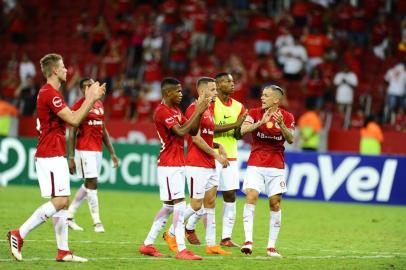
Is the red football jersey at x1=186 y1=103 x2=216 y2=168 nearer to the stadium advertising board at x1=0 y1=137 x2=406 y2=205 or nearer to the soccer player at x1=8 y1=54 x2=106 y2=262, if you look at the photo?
the soccer player at x1=8 y1=54 x2=106 y2=262

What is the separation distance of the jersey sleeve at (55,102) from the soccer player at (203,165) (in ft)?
7.26

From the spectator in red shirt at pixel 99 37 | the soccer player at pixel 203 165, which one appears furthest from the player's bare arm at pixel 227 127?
the spectator in red shirt at pixel 99 37

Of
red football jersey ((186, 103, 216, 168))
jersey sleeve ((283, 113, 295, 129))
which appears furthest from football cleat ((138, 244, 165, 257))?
jersey sleeve ((283, 113, 295, 129))

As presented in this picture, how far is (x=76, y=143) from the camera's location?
698 inches

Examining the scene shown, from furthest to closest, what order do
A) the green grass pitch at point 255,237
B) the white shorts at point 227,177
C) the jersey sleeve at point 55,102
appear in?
the white shorts at point 227,177 → the green grass pitch at point 255,237 → the jersey sleeve at point 55,102

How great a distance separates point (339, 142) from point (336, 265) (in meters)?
16.0

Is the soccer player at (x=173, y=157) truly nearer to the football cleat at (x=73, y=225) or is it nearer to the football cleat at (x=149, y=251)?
the football cleat at (x=149, y=251)

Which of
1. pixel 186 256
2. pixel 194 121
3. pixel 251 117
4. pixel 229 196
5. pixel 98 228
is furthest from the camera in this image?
pixel 98 228

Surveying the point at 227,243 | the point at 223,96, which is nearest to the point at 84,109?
the point at 223,96

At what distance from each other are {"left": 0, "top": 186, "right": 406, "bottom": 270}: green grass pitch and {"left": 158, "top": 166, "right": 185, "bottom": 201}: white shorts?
2.85ft

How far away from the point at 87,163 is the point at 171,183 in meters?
4.50

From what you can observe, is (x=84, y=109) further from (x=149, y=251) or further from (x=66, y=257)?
(x=149, y=251)

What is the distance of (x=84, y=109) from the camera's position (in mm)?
12211

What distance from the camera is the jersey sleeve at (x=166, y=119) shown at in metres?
13.3
